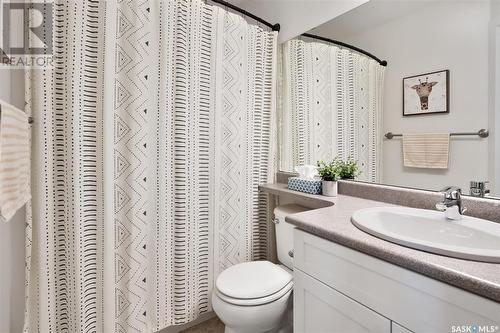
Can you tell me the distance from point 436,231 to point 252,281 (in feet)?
2.86

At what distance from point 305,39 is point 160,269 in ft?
5.88

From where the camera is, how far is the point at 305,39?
5.82 feet

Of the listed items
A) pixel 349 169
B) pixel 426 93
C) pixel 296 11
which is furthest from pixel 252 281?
pixel 296 11

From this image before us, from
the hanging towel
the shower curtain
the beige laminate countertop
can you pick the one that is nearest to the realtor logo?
the shower curtain

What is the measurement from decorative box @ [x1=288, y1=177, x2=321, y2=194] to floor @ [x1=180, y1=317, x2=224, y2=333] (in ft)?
3.41

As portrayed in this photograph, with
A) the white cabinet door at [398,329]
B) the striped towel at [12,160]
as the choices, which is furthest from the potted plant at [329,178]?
the striped towel at [12,160]

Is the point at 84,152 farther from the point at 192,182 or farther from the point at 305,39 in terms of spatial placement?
the point at 305,39

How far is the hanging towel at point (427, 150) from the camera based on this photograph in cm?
112

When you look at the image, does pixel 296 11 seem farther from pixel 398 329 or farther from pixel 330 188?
pixel 398 329

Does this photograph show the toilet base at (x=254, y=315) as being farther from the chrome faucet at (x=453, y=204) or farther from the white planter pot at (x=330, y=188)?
the chrome faucet at (x=453, y=204)

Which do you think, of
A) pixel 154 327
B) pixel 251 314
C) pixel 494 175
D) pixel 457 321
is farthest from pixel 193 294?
pixel 494 175

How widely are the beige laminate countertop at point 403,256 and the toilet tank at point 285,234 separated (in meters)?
0.44

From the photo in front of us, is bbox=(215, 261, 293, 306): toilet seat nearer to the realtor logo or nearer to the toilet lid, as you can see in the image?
the toilet lid

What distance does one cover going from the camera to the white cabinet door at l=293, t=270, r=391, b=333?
77 cm
